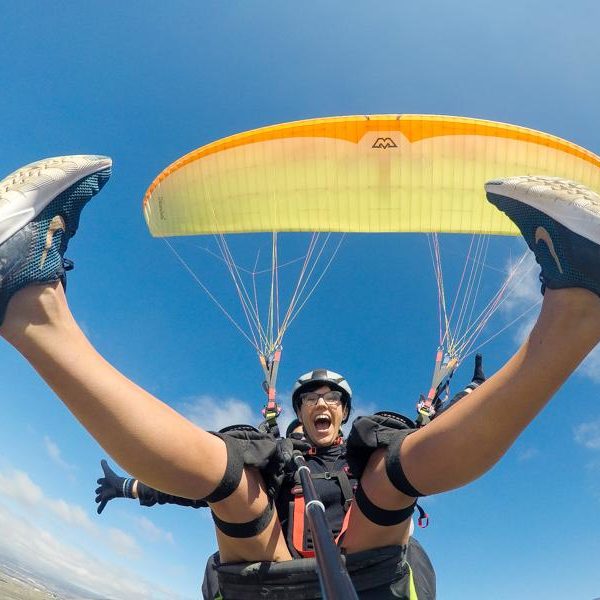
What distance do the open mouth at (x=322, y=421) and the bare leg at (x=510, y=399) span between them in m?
1.70

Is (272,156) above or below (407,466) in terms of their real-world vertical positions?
above

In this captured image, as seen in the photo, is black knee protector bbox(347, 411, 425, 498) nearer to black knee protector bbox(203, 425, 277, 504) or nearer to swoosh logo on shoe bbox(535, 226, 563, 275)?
black knee protector bbox(203, 425, 277, 504)

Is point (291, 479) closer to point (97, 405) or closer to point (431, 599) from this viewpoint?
point (431, 599)

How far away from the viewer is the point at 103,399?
190 cm

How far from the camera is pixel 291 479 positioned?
10.7 feet

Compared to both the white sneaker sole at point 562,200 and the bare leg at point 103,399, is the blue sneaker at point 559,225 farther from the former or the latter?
the bare leg at point 103,399

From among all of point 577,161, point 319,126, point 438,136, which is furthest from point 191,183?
point 577,161

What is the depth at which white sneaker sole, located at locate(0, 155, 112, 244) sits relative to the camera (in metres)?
1.91

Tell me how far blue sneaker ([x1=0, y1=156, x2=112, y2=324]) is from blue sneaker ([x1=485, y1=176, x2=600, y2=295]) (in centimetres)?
187

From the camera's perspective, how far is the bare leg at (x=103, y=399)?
1895mm

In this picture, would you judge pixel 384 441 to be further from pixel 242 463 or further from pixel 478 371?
pixel 478 371

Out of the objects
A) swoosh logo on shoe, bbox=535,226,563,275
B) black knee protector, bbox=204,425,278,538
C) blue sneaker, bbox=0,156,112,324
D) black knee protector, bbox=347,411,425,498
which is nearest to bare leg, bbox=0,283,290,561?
blue sneaker, bbox=0,156,112,324

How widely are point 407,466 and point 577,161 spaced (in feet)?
18.8

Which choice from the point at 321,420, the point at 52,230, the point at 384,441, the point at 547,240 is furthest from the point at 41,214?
the point at 321,420
